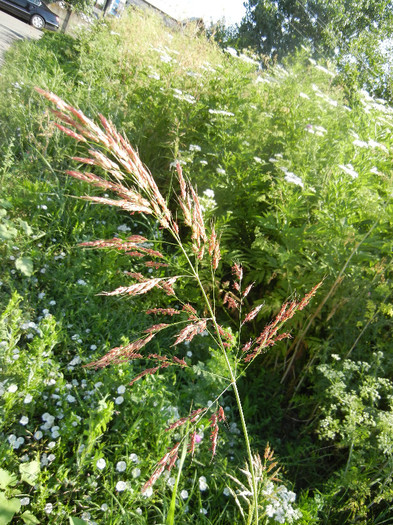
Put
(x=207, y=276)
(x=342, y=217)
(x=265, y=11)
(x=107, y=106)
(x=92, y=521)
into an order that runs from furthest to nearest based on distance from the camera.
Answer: (x=265, y=11)
(x=107, y=106)
(x=207, y=276)
(x=342, y=217)
(x=92, y=521)

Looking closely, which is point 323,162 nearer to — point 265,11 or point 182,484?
point 182,484

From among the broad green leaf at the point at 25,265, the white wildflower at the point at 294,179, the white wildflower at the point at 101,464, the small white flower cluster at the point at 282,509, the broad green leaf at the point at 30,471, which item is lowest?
the broad green leaf at the point at 30,471

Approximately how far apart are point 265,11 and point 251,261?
28.1 m

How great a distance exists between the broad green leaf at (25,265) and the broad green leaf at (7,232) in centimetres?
16

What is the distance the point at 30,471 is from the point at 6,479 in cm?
10

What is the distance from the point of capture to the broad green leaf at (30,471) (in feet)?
5.00

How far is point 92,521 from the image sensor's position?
5.03ft

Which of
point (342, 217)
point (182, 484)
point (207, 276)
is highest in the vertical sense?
point (342, 217)

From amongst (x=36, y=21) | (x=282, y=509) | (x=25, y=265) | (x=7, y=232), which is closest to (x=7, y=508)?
(x=282, y=509)

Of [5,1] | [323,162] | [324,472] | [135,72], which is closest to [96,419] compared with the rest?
[324,472]

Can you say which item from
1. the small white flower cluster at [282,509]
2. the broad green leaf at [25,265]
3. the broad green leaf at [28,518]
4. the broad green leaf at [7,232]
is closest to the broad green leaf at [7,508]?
the broad green leaf at [28,518]

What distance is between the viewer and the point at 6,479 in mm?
1459

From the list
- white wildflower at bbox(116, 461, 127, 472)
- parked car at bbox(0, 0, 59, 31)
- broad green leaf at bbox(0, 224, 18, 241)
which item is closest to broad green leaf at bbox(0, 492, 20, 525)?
white wildflower at bbox(116, 461, 127, 472)

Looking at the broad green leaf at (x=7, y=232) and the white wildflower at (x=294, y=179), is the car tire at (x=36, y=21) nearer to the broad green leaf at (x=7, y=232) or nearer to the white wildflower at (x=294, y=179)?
the broad green leaf at (x=7, y=232)
